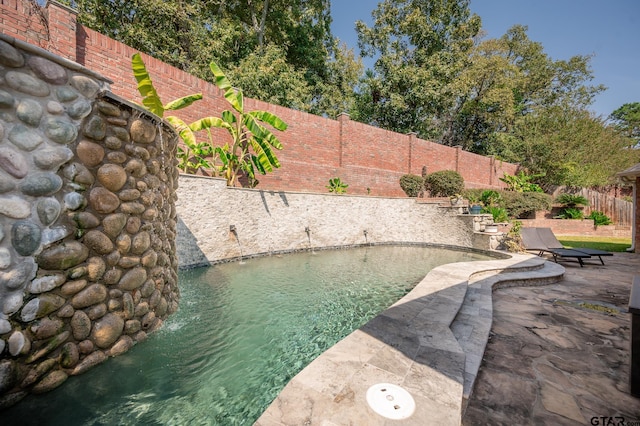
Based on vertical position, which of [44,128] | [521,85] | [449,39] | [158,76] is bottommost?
[44,128]

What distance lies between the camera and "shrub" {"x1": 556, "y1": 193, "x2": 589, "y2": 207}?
48.5 ft

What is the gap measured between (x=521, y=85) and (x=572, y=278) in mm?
25975

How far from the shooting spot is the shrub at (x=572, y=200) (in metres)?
14.8

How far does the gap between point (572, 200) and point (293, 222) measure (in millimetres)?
16794

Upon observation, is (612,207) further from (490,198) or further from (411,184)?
(411,184)

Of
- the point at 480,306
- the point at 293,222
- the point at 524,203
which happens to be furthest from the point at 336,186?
the point at 524,203

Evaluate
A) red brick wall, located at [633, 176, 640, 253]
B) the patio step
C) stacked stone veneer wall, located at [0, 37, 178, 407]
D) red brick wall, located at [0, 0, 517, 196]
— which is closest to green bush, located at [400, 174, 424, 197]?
red brick wall, located at [0, 0, 517, 196]

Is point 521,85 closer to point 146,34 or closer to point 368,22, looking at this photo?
point 368,22

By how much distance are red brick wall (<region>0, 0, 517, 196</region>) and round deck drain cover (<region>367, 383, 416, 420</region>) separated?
881 cm

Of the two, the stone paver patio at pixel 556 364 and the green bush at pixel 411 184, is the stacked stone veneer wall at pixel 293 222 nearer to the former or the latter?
the green bush at pixel 411 184

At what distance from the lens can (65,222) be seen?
2184mm

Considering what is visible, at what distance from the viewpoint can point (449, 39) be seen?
21297 mm

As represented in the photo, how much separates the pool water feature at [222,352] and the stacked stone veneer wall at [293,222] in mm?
1407

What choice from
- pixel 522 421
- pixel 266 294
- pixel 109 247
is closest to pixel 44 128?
pixel 109 247
